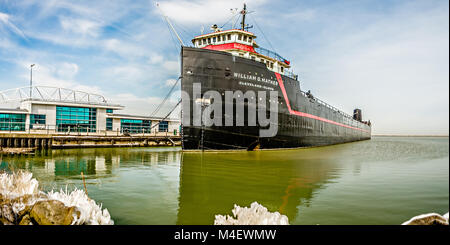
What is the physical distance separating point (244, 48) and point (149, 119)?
2188 cm

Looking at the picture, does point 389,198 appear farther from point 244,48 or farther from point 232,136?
point 244,48

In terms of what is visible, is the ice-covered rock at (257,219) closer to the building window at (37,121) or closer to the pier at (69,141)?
the pier at (69,141)

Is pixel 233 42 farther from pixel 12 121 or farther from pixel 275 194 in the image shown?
pixel 12 121

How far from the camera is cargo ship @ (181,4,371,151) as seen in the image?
1416 centimetres

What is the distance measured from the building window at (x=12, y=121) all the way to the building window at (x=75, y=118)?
2.96m

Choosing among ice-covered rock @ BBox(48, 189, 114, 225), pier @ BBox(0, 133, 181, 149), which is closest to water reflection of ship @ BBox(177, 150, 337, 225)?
ice-covered rock @ BBox(48, 189, 114, 225)

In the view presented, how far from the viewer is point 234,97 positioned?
48.4 feet

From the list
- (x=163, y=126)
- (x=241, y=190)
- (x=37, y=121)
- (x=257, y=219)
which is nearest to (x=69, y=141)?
(x=37, y=121)

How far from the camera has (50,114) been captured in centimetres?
2655

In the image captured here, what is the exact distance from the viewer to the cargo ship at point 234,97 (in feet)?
46.5

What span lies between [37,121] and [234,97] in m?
23.4

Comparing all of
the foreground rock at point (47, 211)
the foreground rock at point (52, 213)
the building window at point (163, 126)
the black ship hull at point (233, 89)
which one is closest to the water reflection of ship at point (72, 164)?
the black ship hull at point (233, 89)

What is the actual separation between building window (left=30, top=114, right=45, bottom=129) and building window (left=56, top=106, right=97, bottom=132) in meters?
1.33

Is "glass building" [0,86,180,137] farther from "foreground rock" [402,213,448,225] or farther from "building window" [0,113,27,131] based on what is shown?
"foreground rock" [402,213,448,225]
